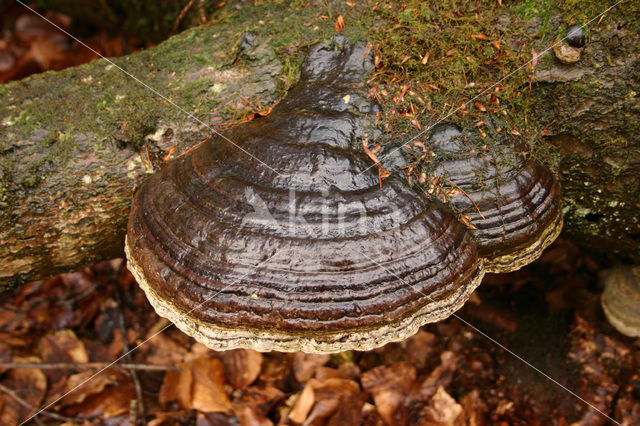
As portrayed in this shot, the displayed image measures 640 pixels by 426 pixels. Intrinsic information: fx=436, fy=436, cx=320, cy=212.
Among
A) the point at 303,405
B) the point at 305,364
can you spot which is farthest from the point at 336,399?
the point at 305,364

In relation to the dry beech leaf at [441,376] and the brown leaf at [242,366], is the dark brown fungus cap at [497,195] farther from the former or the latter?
the brown leaf at [242,366]

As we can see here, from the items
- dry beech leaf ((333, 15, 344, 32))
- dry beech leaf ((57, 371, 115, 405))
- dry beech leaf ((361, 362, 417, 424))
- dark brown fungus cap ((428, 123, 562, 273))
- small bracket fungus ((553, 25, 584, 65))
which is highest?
dry beech leaf ((333, 15, 344, 32))

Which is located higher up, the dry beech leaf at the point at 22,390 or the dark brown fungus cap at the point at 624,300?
the dry beech leaf at the point at 22,390

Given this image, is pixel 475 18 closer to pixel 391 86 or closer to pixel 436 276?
pixel 391 86

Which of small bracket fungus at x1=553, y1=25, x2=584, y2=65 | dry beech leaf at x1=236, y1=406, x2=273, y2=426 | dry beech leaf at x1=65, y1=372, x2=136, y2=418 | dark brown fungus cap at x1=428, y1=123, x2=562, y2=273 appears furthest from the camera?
dry beech leaf at x1=65, y1=372, x2=136, y2=418

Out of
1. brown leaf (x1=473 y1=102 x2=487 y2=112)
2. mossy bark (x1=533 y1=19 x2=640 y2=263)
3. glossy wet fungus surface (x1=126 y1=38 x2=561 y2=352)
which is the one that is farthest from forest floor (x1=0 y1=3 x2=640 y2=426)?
brown leaf (x1=473 y1=102 x2=487 y2=112)

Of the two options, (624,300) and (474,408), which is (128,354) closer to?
(474,408)

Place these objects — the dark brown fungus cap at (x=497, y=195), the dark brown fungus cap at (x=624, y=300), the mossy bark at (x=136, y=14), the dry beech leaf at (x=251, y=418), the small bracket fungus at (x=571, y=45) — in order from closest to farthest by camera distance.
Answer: the dark brown fungus cap at (x=497, y=195), the small bracket fungus at (x=571, y=45), the dry beech leaf at (x=251, y=418), the dark brown fungus cap at (x=624, y=300), the mossy bark at (x=136, y=14)

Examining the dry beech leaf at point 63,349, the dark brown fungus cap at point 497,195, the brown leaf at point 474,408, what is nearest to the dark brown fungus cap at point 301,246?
the dark brown fungus cap at point 497,195

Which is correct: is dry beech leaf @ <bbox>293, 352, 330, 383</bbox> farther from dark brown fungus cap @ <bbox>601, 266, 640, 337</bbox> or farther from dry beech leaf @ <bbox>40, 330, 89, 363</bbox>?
dark brown fungus cap @ <bbox>601, 266, 640, 337</bbox>
